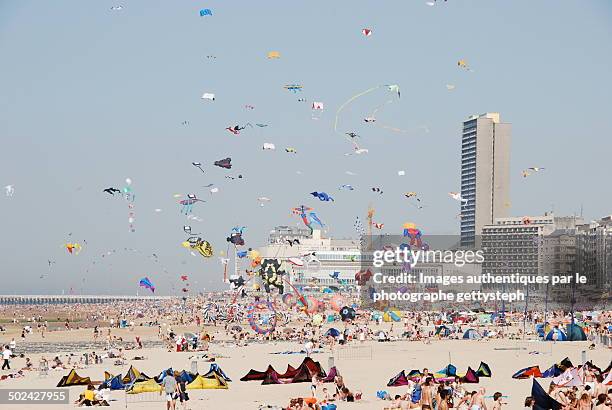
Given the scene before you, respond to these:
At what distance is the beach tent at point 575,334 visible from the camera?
39672 millimetres

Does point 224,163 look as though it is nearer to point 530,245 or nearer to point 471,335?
point 471,335

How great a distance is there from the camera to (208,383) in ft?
74.8

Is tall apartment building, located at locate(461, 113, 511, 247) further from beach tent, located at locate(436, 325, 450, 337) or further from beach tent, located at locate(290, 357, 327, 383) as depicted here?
beach tent, located at locate(290, 357, 327, 383)

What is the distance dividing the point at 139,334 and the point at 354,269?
8504cm

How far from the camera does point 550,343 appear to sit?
1547 inches

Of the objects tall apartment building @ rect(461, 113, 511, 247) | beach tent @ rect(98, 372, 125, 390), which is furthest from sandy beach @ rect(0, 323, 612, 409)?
tall apartment building @ rect(461, 113, 511, 247)

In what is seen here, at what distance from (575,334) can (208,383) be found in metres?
21.5

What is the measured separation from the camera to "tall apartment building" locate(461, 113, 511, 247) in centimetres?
18625

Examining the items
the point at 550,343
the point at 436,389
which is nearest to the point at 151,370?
the point at 436,389

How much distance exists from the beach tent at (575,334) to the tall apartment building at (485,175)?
144773 mm

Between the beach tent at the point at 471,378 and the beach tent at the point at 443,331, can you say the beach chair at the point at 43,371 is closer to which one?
the beach tent at the point at 471,378

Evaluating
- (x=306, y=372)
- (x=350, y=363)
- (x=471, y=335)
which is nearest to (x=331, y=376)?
(x=306, y=372)

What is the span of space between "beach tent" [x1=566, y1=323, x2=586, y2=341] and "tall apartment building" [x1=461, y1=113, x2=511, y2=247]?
144773mm

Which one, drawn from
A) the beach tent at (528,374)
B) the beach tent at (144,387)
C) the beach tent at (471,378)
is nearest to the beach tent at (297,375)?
the beach tent at (144,387)
